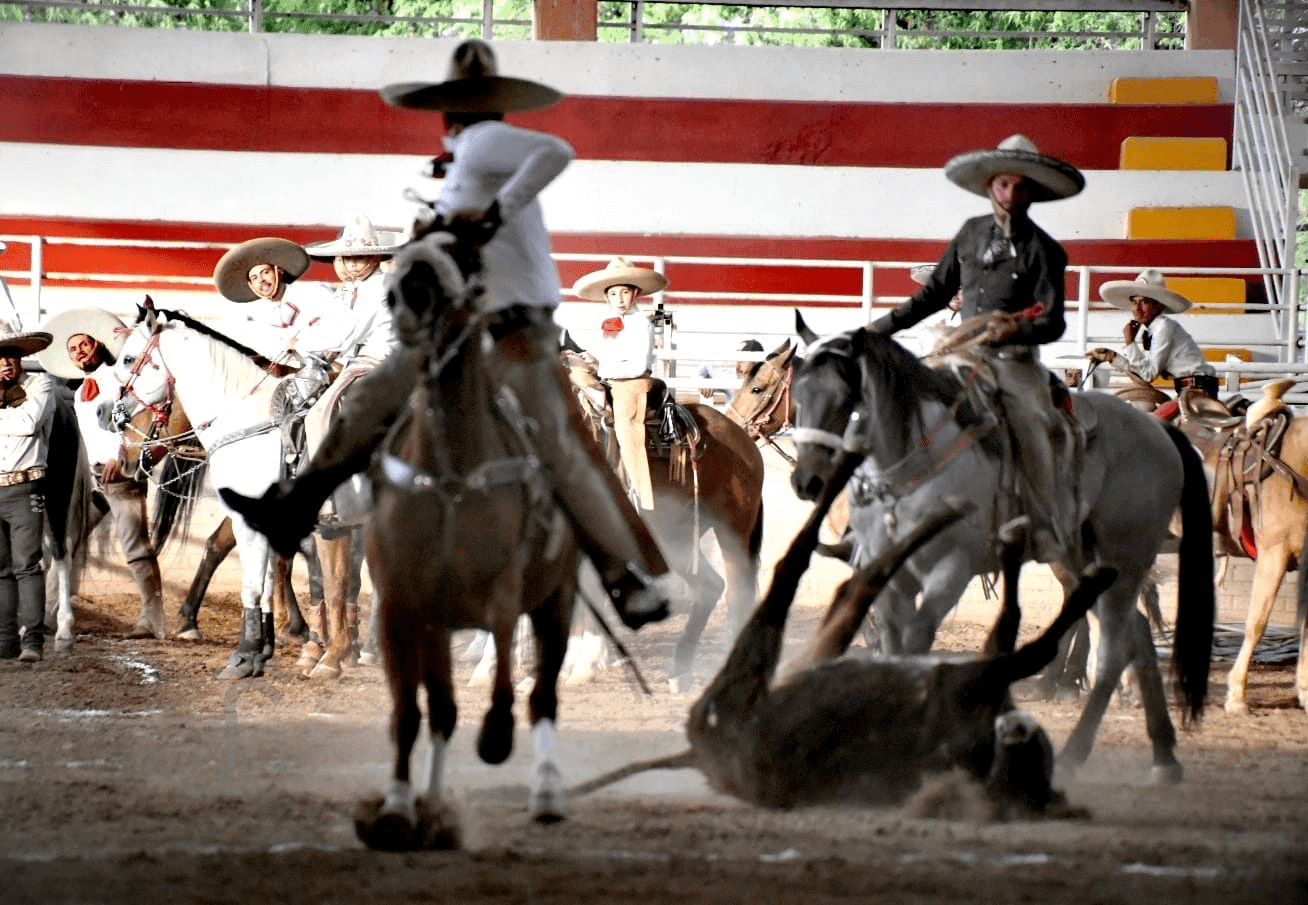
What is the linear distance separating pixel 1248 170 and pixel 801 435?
14.2 metres

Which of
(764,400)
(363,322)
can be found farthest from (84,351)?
(764,400)

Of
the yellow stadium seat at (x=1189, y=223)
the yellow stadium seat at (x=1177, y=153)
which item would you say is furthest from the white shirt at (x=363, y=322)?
the yellow stadium seat at (x=1177, y=153)

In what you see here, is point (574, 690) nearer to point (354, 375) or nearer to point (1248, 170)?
point (354, 375)

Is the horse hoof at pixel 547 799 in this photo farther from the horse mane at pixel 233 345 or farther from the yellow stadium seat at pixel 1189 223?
the yellow stadium seat at pixel 1189 223

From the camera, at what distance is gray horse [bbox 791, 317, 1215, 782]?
295 inches

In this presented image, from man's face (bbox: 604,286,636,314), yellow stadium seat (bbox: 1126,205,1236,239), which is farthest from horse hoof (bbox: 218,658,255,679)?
yellow stadium seat (bbox: 1126,205,1236,239)

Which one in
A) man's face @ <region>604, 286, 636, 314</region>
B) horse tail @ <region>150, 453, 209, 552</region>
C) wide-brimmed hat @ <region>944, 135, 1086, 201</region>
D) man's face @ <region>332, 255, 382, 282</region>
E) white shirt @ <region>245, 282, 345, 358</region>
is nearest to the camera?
wide-brimmed hat @ <region>944, 135, 1086, 201</region>

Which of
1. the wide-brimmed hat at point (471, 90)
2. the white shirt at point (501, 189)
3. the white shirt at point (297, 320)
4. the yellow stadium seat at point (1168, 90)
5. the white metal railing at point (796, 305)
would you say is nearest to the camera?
the white shirt at point (501, 189)

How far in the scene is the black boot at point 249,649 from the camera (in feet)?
36.0

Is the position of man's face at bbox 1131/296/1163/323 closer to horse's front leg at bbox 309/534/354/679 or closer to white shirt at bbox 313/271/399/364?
white shirt at bbox 313/271/399/364

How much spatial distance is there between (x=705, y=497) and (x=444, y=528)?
6.68 m

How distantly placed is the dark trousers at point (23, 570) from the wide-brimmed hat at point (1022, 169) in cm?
740

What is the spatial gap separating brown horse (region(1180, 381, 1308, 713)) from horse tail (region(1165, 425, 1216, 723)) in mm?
2609

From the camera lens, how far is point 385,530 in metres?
5.75
